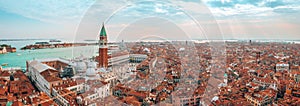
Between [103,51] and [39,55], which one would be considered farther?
[39,55]

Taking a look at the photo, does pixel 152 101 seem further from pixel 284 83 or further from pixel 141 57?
pixel 141 57

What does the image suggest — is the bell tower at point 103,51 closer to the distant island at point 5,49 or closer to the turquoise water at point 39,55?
the turquoise water at point 39,55

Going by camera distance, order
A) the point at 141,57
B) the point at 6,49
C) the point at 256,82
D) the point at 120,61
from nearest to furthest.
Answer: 1. the point at 256,82
2. the point at 120,61
3. the point at 141,57
4. the point at 6,49

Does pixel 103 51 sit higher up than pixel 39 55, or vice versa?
pixel 103 51

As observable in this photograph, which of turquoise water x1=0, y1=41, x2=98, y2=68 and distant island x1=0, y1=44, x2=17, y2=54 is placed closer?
turquoise water x1=0, y1=41, x2=98, y2=68

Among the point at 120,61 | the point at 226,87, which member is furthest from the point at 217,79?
the point at 120,61

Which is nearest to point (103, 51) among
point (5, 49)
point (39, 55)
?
point (39, 55)

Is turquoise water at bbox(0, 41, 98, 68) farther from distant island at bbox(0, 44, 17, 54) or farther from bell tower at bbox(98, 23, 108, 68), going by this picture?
bell tower at bbox(98, 23, 108, 68)

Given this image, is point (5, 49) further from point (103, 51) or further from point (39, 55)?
point (103, 51)

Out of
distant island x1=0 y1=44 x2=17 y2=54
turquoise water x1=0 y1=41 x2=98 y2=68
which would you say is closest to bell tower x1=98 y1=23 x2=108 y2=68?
turquoise water x1=0 y1=41 x2=98 y2=68

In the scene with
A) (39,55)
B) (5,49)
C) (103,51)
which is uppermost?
(103,51)

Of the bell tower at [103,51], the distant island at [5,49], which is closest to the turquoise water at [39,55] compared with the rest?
the distant island at [5,49]
